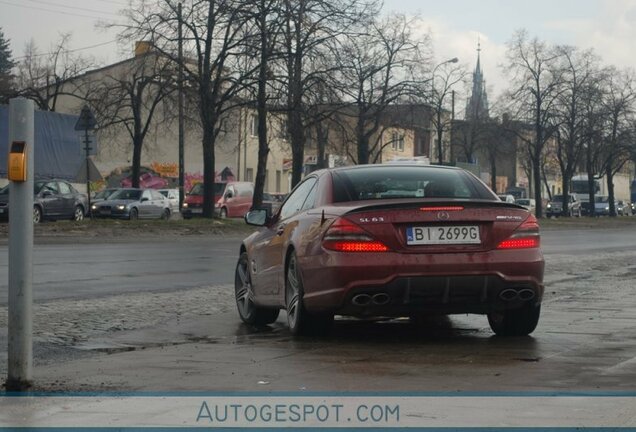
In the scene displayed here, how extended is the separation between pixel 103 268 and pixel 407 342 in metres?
10.2

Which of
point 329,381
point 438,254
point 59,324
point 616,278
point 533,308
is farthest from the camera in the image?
point 616,278

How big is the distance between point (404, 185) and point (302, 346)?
1599 mm

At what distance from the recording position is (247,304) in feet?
37.4

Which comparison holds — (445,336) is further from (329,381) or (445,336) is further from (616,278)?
(616,278)

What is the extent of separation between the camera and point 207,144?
43.8 m

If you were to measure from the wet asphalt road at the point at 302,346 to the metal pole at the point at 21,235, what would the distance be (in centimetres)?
56

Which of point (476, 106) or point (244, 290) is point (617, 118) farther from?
point (244, 290)

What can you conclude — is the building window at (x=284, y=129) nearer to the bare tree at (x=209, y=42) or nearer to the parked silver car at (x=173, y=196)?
the bare tree at (x=209, y=42)

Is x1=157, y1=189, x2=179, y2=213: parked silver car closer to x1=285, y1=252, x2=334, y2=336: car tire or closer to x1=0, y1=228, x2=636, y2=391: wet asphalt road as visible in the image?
x1=0, y1=228, x2=636, y2=391: wet asphalt road

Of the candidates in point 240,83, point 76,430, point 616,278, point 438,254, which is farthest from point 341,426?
point 240,83

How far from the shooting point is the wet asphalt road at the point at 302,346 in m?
7.21

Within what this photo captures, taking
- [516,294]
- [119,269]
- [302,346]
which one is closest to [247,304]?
[302,346]

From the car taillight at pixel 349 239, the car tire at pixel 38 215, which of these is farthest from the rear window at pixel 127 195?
the car taillight at pixel 349 239

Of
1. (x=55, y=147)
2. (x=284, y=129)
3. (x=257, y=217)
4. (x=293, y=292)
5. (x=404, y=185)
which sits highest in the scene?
(x=284, y=129)
